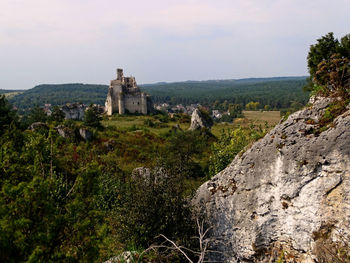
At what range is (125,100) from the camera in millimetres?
72250

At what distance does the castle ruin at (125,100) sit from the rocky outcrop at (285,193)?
212ft

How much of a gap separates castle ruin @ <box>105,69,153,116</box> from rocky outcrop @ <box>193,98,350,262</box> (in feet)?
212

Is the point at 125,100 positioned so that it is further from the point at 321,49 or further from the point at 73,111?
the point at 321,49

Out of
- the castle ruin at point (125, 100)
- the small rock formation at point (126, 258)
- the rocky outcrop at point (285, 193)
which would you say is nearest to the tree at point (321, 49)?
the rocky outcrop at point (285, 193)

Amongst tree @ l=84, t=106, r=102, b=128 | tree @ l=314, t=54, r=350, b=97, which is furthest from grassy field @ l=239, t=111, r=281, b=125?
tree @ l=314, t=54, r=350, b=97

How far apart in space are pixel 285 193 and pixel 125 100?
67.7 meters

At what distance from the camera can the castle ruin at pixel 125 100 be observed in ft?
234

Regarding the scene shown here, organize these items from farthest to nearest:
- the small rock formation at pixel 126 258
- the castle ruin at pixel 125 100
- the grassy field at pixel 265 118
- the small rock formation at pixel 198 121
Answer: the castle ruin at pixel 125 100, the grassy field at pixel 265 118, the small rock formation at pixel 198 121, the small rock formation at pixel 126 258

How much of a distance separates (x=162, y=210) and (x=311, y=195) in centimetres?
449

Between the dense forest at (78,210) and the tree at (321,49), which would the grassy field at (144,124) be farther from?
the dense forest at (78,210)

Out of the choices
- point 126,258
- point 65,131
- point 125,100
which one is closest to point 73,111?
point 125,100

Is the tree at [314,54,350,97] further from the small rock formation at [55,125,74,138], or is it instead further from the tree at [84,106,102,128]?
the tree at [84,106,102,128]

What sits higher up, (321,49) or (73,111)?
(321,49)

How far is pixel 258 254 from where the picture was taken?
316 inches
